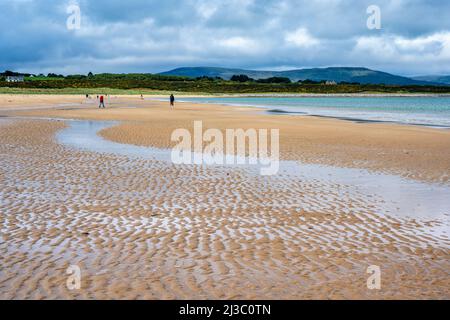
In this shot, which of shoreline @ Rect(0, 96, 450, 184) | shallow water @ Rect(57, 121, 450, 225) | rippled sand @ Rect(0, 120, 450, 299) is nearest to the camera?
rippled sand @ Rect(0, 120, 450, 299)

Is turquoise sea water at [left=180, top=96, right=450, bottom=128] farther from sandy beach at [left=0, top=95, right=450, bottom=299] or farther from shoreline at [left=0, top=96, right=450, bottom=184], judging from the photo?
sandy beach at [left=0, top=95, right=450, bottom=299]

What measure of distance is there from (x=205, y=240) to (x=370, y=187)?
589 centimetres

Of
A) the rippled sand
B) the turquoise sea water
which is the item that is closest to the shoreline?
the rippled sand

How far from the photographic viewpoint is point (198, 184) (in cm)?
1212

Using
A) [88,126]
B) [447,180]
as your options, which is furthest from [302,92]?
[447,180]

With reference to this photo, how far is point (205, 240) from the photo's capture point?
7711 mm

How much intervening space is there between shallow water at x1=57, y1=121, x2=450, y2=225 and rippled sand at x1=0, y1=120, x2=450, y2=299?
0.13 m

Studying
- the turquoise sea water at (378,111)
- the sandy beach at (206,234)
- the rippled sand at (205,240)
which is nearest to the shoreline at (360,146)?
the sandy beach at (206,234)

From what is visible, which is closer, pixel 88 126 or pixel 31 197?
pixel 31 197

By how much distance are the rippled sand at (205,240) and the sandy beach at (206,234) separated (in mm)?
24

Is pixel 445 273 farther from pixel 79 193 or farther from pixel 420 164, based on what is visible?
pixel 420 164

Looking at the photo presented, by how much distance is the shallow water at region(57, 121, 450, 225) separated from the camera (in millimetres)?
9898

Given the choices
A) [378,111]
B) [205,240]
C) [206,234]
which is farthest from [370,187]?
[378,111]

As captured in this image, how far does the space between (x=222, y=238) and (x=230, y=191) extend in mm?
3607
